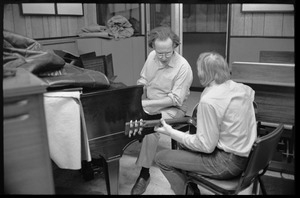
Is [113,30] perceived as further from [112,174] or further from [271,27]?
[112,174]

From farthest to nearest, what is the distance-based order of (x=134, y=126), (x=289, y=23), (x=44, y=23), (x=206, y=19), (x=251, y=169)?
(x=206, y=19), (x=44, y=23), (x=289, y=23), (x=134, y=126), (x=251, y=169)

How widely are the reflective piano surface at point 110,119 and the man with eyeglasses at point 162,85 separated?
314mm

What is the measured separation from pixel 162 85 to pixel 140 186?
650 mm

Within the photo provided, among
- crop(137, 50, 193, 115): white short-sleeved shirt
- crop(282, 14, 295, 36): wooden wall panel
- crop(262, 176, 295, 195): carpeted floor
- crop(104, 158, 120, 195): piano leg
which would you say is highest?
crop(282, 14, 295, 36): wooden wall panel

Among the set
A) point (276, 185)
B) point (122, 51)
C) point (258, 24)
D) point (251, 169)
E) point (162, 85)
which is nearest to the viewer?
point (251, 169)

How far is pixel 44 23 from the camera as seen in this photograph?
2.60 metres

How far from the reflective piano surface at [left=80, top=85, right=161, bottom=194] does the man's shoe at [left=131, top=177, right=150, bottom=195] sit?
0.81 feet

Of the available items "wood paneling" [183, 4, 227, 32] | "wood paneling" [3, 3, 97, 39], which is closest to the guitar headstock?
"wood paneling" [3, 3, 97, 39]

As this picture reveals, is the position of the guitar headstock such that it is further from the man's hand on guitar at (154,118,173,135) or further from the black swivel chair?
the black swivel chair

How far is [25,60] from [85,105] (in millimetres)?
321

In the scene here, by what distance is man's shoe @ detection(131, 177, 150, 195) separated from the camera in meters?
1.79

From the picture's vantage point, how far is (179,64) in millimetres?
1937

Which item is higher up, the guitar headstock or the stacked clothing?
the stacked clothing

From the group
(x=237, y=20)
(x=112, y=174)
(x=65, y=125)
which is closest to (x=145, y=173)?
(x=112, y=174)
